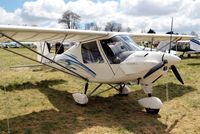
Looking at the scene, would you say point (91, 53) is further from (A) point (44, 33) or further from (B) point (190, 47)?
(B) point (190, 47)

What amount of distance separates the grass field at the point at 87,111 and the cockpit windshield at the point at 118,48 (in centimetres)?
158

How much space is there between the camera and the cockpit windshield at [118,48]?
8015 mm

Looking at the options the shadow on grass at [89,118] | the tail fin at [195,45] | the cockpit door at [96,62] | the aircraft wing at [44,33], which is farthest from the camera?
the tail fin at [195,45]

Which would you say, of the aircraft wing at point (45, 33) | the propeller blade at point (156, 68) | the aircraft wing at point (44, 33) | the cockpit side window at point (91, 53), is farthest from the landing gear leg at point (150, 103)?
the aircraft wing at point (44, 33)

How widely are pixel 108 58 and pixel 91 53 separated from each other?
2.82 ft

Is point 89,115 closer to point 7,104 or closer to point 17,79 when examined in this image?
point 7,104

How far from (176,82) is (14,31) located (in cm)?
786

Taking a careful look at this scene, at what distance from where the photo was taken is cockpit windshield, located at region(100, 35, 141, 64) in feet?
26.3

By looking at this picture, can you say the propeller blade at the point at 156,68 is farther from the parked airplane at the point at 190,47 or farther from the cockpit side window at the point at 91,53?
the parked airplane at the point at 190,47

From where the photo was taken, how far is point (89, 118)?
773 cm

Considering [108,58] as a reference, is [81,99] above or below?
below

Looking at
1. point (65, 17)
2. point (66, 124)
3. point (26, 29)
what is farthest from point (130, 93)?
point (65, 17)

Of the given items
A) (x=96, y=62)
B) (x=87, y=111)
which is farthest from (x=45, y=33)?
(x=87, y=111)

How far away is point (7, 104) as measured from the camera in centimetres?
869
